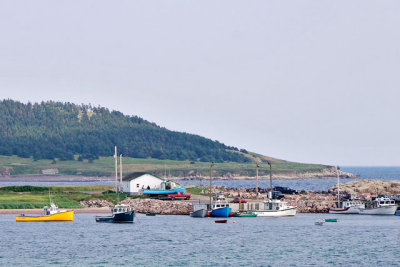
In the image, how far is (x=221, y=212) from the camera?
106 meters

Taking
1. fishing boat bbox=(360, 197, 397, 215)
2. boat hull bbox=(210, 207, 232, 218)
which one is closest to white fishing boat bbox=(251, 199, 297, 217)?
boat hull bbox=(210, 207, 232, 218)

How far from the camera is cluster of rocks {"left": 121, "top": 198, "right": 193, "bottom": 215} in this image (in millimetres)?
113975

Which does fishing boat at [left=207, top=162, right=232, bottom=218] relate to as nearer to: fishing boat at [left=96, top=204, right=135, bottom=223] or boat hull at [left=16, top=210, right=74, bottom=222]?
fishing boat at [left=96, top=204, right=135, bottom=223]

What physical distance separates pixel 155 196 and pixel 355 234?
57781 millimetres

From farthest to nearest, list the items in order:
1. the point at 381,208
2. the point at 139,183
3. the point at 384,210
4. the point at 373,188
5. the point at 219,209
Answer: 1. the point at 373,188
2. the point at 139,183
3. the point at 384,210
4. the point at 381,208
5. the point at 219,209

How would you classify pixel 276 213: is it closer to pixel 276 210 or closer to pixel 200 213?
pixel 276 210

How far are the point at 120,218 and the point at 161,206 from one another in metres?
21.1

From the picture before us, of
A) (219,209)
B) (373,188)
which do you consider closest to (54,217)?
(219,209)

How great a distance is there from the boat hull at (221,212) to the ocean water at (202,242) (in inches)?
72.0

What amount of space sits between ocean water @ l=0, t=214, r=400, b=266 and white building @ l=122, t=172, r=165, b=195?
1467 inches

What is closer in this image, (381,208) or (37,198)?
(381,208)

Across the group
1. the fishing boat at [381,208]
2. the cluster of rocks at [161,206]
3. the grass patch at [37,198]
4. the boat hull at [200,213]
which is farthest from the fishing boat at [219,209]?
the fishing boat at [381,208]

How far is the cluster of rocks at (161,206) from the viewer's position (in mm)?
113975

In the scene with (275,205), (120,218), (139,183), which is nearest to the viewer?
(120,218)
